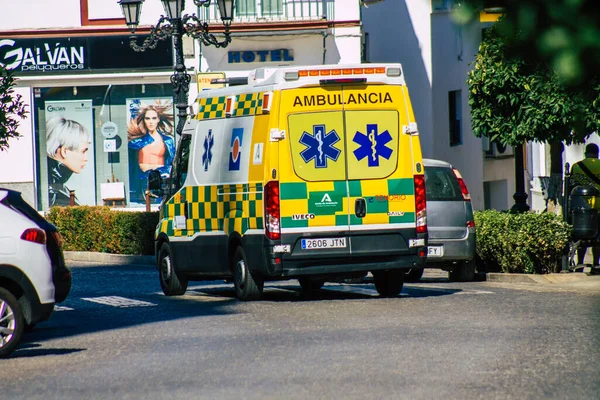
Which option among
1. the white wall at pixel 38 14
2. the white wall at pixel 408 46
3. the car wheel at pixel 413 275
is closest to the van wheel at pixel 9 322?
the car wheel at pixel 413 275

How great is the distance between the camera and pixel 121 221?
74.6 ft

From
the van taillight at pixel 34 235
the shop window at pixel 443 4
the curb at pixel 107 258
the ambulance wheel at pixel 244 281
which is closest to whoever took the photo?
the shop window at pixel 443 4

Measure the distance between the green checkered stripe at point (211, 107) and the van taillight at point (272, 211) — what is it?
5.29 feet

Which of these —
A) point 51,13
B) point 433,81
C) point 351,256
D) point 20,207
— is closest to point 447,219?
point 351,256

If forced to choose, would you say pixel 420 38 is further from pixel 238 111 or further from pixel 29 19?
pixel 238 111

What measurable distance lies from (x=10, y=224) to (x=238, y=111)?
439 centimetres

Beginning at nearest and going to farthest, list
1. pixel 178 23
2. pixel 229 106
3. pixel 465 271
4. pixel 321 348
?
pixel 321 348 < pixel 229 106 < pixel 465 271 < pixel 178 23

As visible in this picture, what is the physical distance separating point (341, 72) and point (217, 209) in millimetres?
2197

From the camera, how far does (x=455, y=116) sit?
32.8 meters

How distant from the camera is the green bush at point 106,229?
2242 cm

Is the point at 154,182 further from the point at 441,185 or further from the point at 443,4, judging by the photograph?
the point at 443,4

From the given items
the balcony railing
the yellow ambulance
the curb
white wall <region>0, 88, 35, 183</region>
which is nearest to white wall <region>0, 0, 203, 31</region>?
the balcony railing

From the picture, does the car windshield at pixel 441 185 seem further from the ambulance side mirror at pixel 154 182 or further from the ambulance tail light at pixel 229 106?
the ambulance side mirror at pixel 154 182

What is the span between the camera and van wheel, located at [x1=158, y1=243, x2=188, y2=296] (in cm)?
1427
